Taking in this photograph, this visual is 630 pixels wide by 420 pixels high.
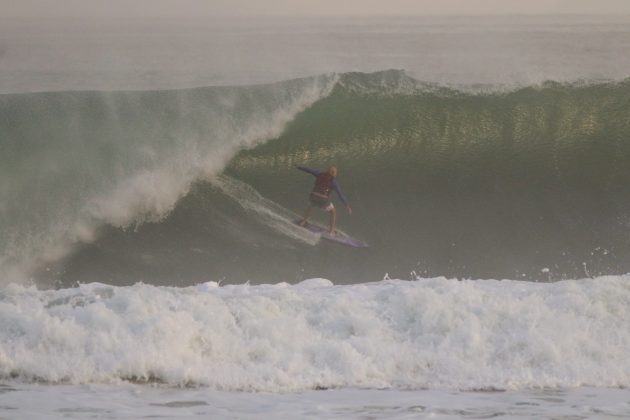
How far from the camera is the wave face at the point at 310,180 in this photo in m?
11.1

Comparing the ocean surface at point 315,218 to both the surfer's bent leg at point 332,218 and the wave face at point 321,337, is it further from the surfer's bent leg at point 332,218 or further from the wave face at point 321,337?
the surfer's bent leg at point 332,218

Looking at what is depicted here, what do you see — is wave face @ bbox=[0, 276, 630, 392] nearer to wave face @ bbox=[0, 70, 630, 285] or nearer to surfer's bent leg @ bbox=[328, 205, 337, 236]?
surfer's bent leg @ bbox=[328, 205, 337, 236]

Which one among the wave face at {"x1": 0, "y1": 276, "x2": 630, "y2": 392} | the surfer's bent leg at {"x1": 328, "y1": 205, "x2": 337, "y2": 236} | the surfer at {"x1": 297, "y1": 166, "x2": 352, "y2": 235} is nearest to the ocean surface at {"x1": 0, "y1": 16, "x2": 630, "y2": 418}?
the wave face at {"x1": 0, "y1": 276, "x2": 630, "y2": 392}

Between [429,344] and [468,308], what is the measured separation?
59cm

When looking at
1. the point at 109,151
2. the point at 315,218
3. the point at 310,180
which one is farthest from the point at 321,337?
the point at 109,151

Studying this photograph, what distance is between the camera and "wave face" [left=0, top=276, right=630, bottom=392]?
7676 millimetres

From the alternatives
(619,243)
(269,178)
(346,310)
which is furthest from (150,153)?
(619,243)

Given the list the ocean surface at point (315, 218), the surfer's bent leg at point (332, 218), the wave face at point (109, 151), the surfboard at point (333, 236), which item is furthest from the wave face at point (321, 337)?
the wave face at point (109, 151)

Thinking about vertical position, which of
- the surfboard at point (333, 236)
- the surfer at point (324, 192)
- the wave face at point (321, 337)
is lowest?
the wave face at point (321, 337)

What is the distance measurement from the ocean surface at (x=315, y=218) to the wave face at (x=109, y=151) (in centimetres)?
3

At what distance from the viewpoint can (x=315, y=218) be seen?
11.2 metres

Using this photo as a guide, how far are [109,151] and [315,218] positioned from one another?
2676mm

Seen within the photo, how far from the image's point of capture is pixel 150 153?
12.1m

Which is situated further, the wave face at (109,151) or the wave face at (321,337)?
the wave face at (109,151)
